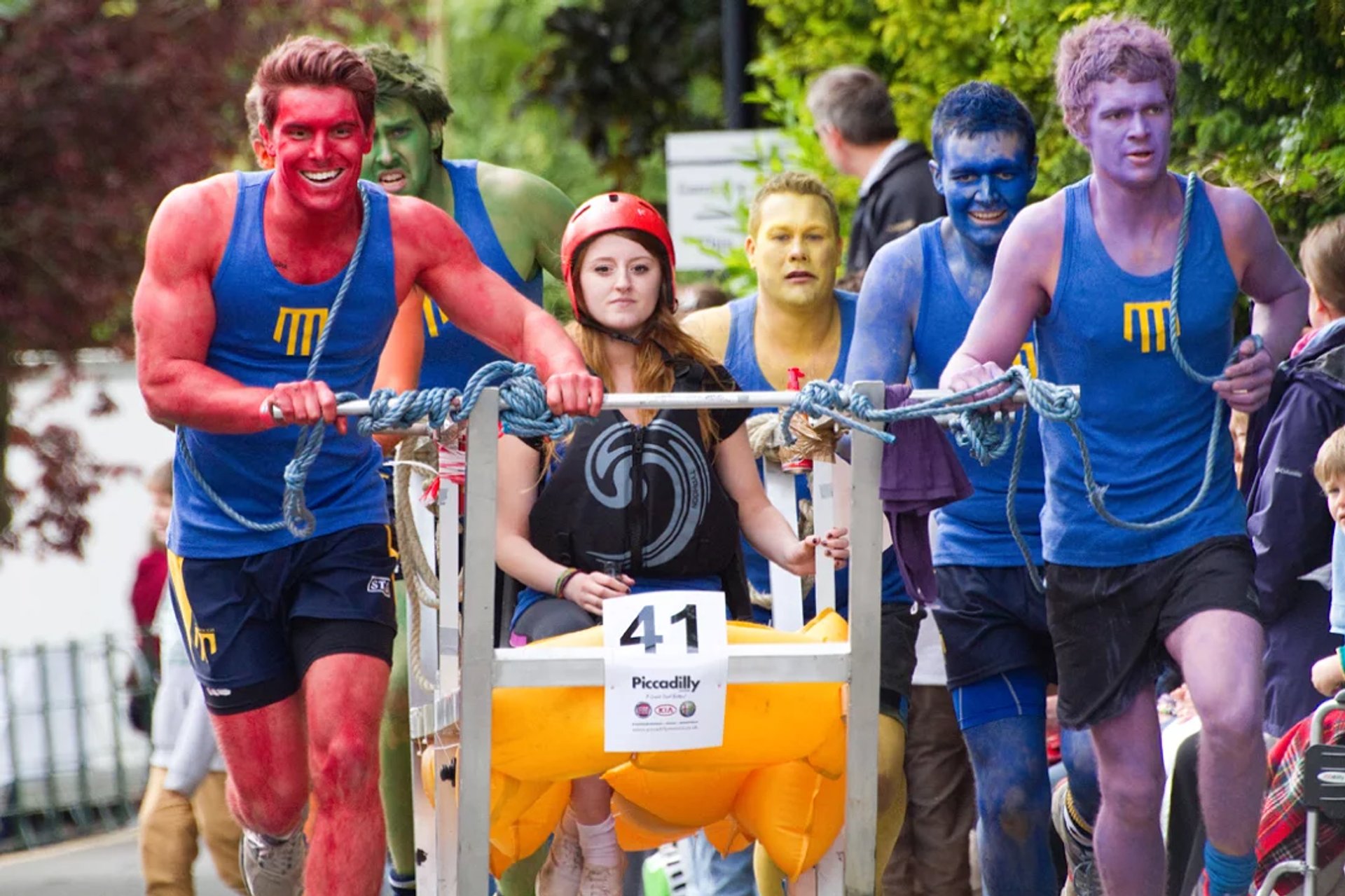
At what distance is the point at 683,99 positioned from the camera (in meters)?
15.4

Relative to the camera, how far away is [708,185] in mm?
12102

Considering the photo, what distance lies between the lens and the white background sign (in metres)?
12.0

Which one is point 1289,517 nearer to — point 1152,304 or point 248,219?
point 1152,304

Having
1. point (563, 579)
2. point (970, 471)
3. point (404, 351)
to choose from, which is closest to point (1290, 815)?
point (970, 471)

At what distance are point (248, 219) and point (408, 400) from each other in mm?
1110

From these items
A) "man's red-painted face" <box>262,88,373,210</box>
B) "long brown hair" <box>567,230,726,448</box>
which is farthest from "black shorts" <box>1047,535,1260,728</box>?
"man's red-painted face" <box>262,88,373,210</box>

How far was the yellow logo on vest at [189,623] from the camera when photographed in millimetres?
5664

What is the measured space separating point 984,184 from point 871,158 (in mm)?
3320

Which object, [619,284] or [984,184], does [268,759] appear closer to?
[619,284]

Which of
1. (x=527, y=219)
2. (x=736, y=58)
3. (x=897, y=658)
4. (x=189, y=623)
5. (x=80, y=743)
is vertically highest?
(x=736, y=58)

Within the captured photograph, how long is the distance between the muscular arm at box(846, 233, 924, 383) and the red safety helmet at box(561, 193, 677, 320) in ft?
1.74

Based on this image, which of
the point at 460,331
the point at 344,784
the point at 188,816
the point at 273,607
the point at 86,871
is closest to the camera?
the point at 344,784

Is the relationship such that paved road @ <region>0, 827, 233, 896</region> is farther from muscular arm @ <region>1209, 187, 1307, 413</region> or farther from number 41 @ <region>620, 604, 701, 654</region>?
muscular arm @ <region>1209, 187, 1307, 413</region>

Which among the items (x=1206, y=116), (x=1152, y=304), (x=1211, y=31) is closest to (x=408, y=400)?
(x=1152, y=304)
